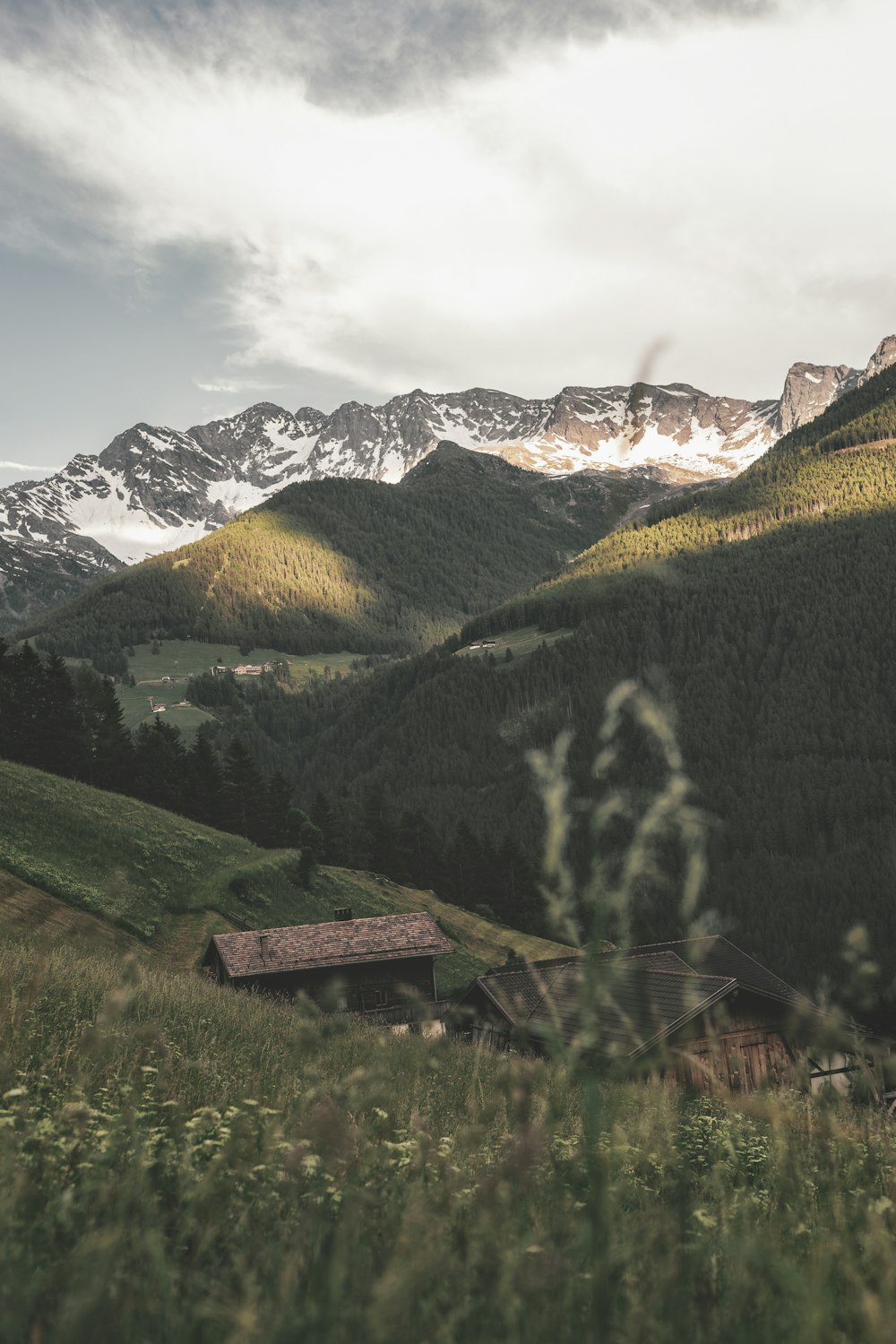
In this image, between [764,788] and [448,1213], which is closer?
[448,1213]

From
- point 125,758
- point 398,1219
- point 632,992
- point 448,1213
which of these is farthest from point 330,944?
point 448,1213

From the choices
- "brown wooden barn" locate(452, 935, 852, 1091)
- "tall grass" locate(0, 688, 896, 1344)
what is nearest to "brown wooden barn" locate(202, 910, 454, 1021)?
"brown wooden barn" locate(452, 935, 852, 1091)

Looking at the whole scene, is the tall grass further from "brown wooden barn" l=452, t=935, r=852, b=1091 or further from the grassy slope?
the grassy slope

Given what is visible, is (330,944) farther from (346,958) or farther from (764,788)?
(764,788)

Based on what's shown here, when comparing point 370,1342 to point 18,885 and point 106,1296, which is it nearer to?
point 106,1296

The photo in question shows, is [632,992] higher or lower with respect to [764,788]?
higher

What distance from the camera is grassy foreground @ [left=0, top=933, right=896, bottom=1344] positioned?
252 cm

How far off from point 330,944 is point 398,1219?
4534cm

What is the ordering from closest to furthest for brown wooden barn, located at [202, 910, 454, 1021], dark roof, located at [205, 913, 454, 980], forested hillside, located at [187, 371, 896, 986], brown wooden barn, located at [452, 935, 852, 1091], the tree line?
1. brown wooden barn, located at [452, 935, 852, 1091]
2. dark roof, located at [205, 913, 454, 980]
3. brown wooden barn, located at [202, 910, 454, 1021]
4. the tree line
5. forested hillside, located at [187, 371, 896, 986]

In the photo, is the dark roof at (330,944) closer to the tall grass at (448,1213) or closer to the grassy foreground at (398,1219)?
the grassy foreground at (398,1219)

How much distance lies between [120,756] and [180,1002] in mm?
66148

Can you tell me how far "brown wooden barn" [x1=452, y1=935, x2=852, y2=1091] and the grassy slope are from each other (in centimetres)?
1503

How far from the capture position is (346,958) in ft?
153

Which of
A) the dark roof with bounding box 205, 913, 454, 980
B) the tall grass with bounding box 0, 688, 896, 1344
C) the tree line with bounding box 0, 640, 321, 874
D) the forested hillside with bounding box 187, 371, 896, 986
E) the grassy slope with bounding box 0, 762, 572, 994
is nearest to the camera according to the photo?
the tall grass with bounding box 0, 688, 896, 1344
